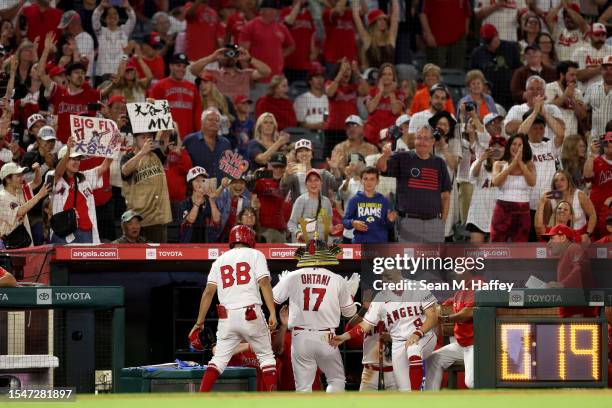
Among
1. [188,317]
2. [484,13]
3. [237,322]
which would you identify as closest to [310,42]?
[484,13]

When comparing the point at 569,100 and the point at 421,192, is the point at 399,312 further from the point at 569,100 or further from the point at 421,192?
the point at 569,100

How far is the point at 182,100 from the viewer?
14211 mm

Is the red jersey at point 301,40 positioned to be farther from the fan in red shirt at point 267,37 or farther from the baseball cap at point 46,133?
the baseball cap at point 46,133

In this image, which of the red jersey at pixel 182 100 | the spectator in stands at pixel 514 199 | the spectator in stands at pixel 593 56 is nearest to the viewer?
the spectator in stands at pixel 514 199

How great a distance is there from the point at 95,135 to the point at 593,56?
21.7ft

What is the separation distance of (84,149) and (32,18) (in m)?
3.60

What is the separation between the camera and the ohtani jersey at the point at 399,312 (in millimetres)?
10922

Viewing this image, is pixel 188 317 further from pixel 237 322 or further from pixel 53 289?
pixel 53 289

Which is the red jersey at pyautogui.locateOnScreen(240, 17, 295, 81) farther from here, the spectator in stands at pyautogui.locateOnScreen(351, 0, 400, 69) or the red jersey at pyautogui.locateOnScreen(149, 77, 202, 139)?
the red jersey at pyautogui.locateOnScreen(149, 77, 202, 139)

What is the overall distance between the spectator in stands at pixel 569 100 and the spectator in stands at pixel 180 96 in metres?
4.06

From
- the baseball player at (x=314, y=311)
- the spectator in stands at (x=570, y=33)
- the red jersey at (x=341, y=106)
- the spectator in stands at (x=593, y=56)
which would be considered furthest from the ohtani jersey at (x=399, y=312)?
the spectator in stands at (x=570, y=33)

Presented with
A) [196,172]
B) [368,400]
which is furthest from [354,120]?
[368,400]

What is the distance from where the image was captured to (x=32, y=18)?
607 inches

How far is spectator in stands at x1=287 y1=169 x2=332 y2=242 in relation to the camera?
493 inches
